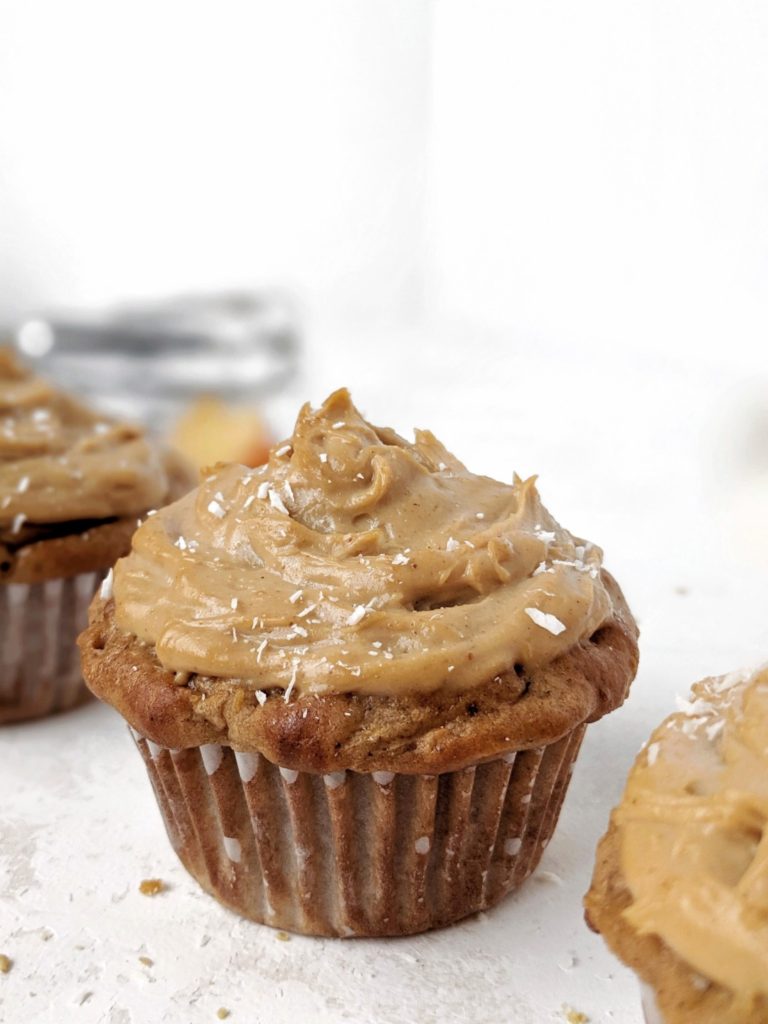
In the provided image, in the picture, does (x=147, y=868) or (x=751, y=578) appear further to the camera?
(x=751, y=578)

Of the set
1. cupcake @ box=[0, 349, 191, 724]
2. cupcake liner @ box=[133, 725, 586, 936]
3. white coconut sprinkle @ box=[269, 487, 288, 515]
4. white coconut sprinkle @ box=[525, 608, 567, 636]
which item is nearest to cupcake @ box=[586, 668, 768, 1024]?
white coconut sprinkle @ box=[525, 608, 567, 636]

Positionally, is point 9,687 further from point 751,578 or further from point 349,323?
point 349,323

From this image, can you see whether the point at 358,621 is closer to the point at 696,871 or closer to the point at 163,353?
the point at 696,871

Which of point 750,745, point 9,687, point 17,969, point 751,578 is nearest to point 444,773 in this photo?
point 750,745

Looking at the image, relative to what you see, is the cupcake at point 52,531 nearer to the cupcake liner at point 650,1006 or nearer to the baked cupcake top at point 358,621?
the baked cupcake top at point 358,621

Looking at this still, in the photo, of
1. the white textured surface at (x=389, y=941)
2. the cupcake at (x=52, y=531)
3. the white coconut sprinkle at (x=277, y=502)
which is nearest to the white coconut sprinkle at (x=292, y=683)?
the white coconut sprinkle at (x=277, y=502)

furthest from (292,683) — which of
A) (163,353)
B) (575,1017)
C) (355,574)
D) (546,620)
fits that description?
(163,353)
